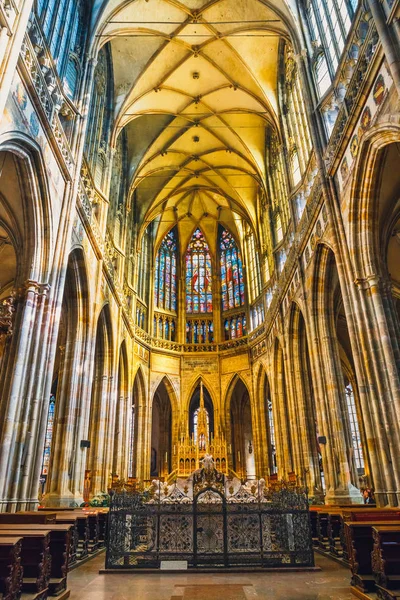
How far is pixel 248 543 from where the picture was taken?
7777mm

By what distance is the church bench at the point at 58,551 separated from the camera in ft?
19.0

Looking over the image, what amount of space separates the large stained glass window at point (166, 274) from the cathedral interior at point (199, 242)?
123 millimetres

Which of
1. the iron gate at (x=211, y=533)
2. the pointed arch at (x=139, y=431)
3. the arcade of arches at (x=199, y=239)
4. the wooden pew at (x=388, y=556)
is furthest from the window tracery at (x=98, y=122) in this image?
the wooden pew at (x=388, y=556)

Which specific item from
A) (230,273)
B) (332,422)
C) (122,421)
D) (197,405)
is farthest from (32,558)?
(230,273)

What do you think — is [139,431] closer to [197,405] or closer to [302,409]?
[197,405]

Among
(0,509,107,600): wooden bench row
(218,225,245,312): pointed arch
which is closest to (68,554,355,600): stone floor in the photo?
(0,509,107,600): wooden bench row

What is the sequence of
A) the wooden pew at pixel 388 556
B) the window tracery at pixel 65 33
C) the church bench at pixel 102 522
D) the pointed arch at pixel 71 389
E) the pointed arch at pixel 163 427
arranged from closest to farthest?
the wooden pew at pixel 388 556 < the church bench at pixel 102 522 < the window tracery at pixel 65 33 < the pointed arch at pixel 71 389 < the pointed arch at pixel 163 427

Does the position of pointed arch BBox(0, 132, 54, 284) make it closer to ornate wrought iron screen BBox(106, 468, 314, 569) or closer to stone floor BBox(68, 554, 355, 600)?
ornate wrought iron screen BBox(106, 468, 314, 569)

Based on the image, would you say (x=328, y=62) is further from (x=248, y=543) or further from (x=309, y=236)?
(x=248, y=543)

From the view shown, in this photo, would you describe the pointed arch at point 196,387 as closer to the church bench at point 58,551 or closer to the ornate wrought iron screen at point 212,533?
the ornate wrought iron screen at point 212,533

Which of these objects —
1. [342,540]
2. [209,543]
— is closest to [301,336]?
[342,540]

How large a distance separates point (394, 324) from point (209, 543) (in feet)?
22.5

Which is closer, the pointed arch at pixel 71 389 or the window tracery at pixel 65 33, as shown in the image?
the window tracery at pixel 65 33

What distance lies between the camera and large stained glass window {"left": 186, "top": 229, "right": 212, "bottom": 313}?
3438 cm
